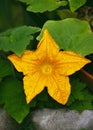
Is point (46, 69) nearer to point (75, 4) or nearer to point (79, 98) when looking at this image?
point (79, 98)

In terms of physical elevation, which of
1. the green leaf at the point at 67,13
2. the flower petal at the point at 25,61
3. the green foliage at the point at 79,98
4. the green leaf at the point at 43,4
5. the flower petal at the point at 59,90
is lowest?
the green foliage at the point at 79,98

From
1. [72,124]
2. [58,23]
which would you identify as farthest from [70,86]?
[58,23]

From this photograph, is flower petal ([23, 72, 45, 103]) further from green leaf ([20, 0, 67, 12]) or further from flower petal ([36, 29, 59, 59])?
green leaf ([20, 0, 67, 12])

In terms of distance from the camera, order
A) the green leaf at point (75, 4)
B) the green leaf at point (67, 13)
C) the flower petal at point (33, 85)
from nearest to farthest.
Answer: the flower petal at point (33, 85)
the green leaf at point (75, 4)
the green leaf at point (67, 13)

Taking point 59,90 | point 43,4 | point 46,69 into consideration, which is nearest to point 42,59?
point 46,69

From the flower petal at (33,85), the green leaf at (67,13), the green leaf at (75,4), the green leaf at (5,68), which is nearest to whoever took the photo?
the flower petal at (33,85)

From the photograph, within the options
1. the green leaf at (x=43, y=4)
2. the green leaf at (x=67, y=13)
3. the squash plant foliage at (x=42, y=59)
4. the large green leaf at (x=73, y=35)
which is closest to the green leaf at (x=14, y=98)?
the squash plant foliage at (x=42, y=59)

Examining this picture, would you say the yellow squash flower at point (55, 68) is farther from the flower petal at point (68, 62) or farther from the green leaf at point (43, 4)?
the green leaf at point (43, 4)

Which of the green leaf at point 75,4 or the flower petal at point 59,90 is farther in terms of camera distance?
the green leaf at point 75,4
